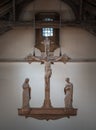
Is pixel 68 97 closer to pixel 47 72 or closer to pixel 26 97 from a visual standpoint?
pixel 47 72

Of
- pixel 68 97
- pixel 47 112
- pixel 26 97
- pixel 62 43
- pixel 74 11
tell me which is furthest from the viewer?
pixel 62 43

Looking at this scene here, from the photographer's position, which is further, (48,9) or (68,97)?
(48,9)

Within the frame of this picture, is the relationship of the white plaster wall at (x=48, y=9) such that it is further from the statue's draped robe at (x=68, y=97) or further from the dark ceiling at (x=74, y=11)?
the statue's draped robe at (x=68, y=97)

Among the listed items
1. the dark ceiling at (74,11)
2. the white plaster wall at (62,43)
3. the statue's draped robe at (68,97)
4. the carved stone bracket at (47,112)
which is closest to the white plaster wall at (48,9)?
the dark ceiling at (74,11)

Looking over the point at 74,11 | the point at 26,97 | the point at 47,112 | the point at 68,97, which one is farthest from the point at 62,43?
the point at 47,112

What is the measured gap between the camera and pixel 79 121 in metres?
17.0

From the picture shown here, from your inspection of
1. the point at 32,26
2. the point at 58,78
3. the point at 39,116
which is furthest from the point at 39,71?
the point at 39,116

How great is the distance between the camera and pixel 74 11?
17.3 metres

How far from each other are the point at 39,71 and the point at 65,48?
140 centimetres

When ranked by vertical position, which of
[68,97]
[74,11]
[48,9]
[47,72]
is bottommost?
[68,97]

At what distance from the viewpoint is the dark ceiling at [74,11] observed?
15759 mm

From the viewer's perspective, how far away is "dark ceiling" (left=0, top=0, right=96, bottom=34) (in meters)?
15.8

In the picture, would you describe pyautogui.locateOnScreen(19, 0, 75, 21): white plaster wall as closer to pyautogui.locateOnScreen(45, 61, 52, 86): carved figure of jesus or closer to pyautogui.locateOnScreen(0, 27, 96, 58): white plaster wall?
pyautogui.locateOnScreen(0, 27, 96, 58): white plaster wall

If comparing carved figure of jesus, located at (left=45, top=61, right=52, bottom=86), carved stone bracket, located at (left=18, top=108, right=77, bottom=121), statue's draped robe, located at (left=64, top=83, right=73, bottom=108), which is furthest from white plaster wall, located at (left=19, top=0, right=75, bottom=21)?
carved stone bracket, located at (left=18, top=108, right=77, bottom=121)
